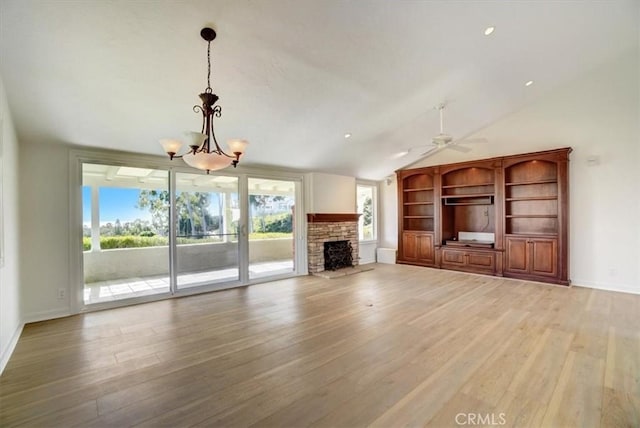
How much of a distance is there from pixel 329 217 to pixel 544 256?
174 inches

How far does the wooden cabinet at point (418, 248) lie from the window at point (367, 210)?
115cm

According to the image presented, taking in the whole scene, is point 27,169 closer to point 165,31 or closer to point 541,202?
point 165,31

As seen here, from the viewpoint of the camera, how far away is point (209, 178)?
5531 mm

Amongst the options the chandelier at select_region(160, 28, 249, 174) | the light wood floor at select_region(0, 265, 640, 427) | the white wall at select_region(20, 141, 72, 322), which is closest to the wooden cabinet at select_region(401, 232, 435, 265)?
the light wood floor at select_region(0, 265, 640, 427)

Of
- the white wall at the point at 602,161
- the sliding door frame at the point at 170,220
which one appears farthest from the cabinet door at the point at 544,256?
the sliding door frame at the point at 170,220

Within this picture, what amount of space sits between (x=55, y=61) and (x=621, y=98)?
26.4 feet

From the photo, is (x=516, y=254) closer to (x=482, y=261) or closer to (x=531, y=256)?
(x=531, y=256)

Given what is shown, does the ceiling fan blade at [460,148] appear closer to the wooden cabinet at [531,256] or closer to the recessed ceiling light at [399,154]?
the recessed ceiling light at [399,154]

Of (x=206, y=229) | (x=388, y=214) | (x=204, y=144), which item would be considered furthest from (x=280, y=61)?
(x=388, y=214)

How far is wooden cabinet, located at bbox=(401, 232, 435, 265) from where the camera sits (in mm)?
7371

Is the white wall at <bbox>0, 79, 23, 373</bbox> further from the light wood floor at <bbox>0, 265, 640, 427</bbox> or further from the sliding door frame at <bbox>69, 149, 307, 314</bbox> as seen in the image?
the sliding door frame at <bbox>69, 149, 307, 314</bbox>

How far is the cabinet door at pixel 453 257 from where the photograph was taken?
6.76m

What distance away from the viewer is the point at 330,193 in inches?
287

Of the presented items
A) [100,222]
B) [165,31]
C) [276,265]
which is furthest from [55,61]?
[276,265]
